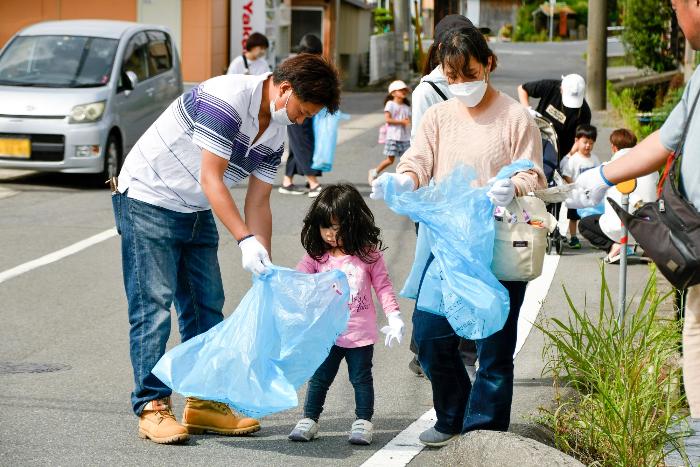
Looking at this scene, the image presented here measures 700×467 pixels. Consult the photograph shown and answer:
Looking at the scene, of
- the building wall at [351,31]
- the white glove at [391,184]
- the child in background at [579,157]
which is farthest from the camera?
the building wall at [351,31]

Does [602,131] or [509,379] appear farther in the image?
[602,131]

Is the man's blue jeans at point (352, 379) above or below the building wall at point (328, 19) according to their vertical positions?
below

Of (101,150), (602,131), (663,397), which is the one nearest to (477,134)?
(663,397)

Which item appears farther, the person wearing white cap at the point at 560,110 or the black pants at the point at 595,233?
the black pants at the point at 595,233

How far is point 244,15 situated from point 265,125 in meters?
23.1

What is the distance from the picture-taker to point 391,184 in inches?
201

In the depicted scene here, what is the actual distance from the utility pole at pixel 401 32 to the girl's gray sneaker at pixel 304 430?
29.0 meters

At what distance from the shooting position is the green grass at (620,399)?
4848 mm

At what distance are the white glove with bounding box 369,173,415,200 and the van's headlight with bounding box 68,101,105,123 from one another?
925cm

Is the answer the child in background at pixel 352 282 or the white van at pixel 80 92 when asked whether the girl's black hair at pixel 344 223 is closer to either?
the child in background at pixel 352 282

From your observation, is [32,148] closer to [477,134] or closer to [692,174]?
[477,134]

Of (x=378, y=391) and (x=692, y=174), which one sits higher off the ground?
(x=692, y=174)

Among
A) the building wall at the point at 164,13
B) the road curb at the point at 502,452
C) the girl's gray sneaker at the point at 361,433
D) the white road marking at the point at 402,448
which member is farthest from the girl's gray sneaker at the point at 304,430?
the building wall at the point at 164,13

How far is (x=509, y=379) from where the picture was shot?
5.26 metres
